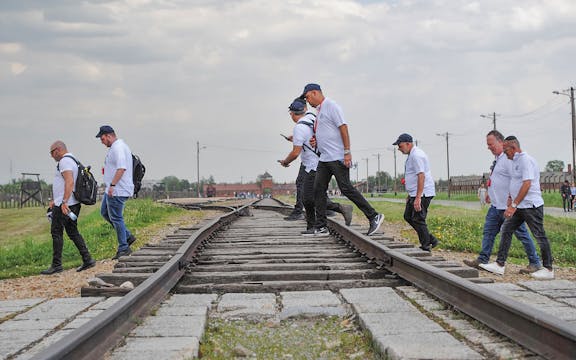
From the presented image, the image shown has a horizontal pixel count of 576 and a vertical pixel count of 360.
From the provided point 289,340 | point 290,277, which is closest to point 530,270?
point 290,277

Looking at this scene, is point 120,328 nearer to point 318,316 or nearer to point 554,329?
point 318,316

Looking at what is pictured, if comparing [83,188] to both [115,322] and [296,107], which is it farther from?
[115,322]

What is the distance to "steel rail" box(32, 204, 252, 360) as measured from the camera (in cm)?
256

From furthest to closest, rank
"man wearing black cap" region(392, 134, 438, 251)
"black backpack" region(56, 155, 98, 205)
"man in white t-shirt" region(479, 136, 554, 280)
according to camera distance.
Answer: "man wearing black cap" region(392, 134, 438, 251)
"black backpack" region(56, 155, 98, 205)
"man in white t-shirt" region(479, 136, 554, 280)

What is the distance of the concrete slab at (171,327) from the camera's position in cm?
335

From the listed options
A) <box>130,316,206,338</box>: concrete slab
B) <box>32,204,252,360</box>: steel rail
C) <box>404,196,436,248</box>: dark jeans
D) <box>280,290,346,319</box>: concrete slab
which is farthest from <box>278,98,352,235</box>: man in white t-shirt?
<box>130,316,206,338</box>: concrete slab

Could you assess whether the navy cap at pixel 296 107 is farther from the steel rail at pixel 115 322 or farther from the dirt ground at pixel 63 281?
Result: the steel rail at pixel 115 322

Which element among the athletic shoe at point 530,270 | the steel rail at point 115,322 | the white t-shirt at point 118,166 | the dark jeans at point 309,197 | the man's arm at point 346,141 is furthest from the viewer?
the dark jeans at point 309,197

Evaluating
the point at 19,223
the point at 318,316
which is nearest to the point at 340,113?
the point at 318,316

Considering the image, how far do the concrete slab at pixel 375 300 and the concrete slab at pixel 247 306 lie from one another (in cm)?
57

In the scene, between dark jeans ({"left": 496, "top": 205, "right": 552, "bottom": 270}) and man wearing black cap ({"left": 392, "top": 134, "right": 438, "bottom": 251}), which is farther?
man wearing black cap ({"left": 392, "top": 134, "right": 438, "bottom": 251})

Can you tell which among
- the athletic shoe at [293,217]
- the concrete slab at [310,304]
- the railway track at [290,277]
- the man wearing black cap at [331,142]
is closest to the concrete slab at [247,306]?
the concrete slab at [310,304]

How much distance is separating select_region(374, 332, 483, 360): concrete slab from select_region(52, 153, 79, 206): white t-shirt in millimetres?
5466

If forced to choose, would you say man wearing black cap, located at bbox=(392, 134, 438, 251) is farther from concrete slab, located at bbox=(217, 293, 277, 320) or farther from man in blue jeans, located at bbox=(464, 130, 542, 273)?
concrete slab, located at bbox=(217, 293, 277, 320)
